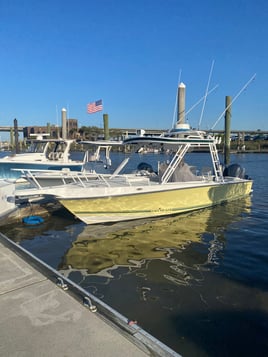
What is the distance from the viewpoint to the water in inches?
182

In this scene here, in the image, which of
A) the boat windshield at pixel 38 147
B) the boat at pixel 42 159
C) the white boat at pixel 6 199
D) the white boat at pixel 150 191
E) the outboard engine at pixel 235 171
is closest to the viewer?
the white boat at pixel 6 199

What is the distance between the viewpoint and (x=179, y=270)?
22.8 ft

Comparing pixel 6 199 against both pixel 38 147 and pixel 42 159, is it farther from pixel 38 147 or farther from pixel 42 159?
pixel 38 147

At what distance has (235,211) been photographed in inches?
509

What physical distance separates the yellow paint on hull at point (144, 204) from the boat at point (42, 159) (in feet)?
20.6

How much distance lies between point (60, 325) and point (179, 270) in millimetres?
4005

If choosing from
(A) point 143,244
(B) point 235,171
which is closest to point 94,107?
(B) point 235,171

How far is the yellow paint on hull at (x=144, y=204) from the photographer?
1009cm

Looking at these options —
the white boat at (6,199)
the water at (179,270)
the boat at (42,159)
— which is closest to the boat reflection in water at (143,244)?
the water at (179,270)

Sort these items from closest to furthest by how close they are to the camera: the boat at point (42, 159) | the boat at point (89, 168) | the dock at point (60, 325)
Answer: the dock at point (60, 325) < the boat at point (89, 168) < the boat at point (42, 159)

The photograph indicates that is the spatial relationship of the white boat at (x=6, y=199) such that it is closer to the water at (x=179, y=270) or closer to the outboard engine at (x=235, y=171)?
the water at (x=179, y=270)

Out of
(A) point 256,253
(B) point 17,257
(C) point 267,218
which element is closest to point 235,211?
(C) point 267,218

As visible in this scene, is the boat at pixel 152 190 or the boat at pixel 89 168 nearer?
the boat at pixel 152 190

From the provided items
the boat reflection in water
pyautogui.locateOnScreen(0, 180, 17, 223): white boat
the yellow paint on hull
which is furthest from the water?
pyautogui.locateOnScreen(0, 180, 17, 223): white boat
